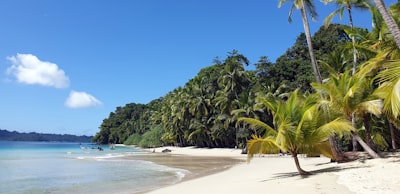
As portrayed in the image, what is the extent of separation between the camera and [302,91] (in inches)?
1411

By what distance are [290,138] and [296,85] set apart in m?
27.6

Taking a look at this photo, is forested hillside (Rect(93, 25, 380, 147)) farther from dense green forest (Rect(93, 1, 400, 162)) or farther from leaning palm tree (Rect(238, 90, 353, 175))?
leaning palm tree (Rect(238, 90, 353, 175))

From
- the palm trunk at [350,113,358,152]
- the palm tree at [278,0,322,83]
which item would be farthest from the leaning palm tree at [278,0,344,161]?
the palm trunk at [350,113,358,152]

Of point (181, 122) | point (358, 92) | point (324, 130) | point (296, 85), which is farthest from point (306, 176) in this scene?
point (181, 122)

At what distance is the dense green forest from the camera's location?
13188mm

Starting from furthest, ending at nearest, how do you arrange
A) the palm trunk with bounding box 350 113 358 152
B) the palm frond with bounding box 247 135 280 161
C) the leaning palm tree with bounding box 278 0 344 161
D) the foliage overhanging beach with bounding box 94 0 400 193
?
the leaning palm tree with bounding box 278 0 344 161 < the palm trunk with bounding box 350 113 358 152 < the palm frond with bounding box 247 135 280 161 < the foliage overhanging beach with bounding box 94 0 400 193

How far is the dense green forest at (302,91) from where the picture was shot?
43.3 ft

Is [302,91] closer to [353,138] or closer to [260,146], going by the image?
[353,138]

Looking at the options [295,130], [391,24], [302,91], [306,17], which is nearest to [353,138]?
[306,17]

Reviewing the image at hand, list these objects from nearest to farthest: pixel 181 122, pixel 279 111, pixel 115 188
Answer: pixel 279 111 < pixel 115 188 < pixel 181 122

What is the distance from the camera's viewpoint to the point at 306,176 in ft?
35.7

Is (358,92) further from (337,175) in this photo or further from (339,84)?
(337,175)

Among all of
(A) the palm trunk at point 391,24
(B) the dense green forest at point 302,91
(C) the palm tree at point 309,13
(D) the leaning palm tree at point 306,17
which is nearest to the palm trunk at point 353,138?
(B) the dense green forest at point 302,91

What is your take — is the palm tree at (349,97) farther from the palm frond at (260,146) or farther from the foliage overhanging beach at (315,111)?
the palm frond at (260,146)
